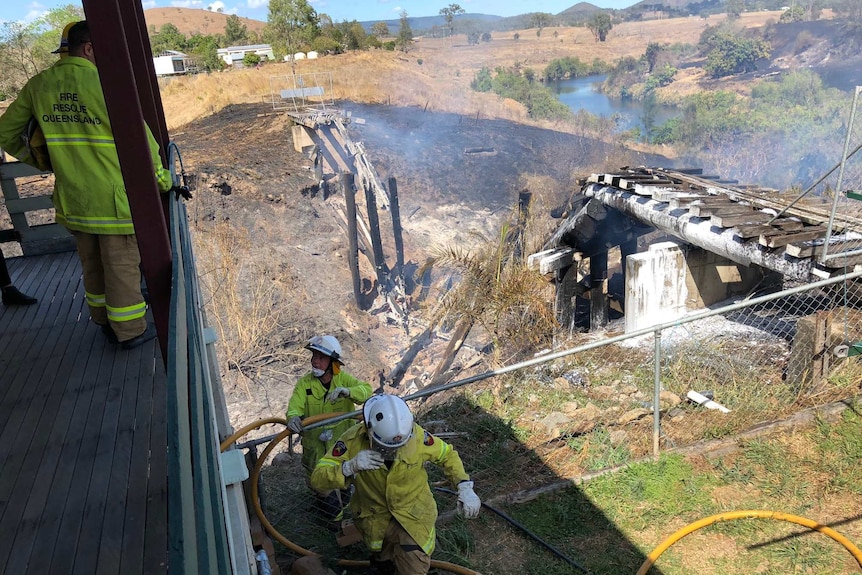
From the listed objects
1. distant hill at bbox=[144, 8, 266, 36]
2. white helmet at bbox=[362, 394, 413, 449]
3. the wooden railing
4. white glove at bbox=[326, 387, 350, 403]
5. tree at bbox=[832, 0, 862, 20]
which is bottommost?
white glove at bbox=[326, 387, 350, 403]

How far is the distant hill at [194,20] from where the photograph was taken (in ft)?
372

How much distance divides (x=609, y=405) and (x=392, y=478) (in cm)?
389

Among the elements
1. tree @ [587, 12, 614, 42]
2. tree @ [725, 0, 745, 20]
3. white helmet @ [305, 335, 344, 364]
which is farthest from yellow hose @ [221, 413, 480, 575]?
tree @ [587, 12, 614, 42]

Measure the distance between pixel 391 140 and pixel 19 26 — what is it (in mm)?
23688

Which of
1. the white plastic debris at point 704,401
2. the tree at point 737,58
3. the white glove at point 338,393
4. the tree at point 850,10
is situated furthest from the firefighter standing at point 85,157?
the tree at point 737,58

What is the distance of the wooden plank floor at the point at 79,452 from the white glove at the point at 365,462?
1.00 metres

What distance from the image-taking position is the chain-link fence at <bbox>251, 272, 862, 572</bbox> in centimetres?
528

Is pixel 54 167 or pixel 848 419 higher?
pixel 54 167

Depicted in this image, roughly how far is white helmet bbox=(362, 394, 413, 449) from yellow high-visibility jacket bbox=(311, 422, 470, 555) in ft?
0.58

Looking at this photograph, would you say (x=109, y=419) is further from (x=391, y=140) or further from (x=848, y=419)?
(x=391, y=140)

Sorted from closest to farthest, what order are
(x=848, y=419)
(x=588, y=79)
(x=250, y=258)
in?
1. (x=848, y=419)
2. (x=250, y=258)
3. (x=588, y=79)

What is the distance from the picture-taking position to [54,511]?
2414mm

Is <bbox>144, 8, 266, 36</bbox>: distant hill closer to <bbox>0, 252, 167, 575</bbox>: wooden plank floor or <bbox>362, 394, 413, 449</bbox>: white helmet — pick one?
<bbox>0, 252, 167, 575</bbox>: wooden plank floor

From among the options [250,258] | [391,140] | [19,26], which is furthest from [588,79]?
[250,258]
